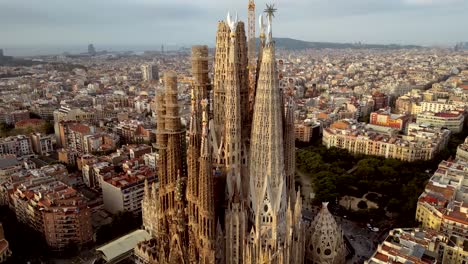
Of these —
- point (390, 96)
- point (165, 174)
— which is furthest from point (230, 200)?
point (390, 96)

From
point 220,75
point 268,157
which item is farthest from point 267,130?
point 220,75

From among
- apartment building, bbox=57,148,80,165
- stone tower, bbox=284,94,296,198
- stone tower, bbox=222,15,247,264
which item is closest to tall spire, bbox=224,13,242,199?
stone tower, bbox=222,15,247,264

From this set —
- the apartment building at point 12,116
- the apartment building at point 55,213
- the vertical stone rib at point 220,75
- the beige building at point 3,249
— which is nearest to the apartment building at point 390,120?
the vertical stone rib at point 220,75

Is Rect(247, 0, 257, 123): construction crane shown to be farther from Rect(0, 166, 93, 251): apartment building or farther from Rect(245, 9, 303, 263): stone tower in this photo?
Rect(0, 166, 93, 251): apartment building

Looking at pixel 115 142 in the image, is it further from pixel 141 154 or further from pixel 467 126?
pixel 467 126

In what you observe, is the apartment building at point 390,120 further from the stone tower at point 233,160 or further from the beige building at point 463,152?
the stone tower at point 233,160

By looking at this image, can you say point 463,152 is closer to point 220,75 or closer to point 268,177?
point 268,177
